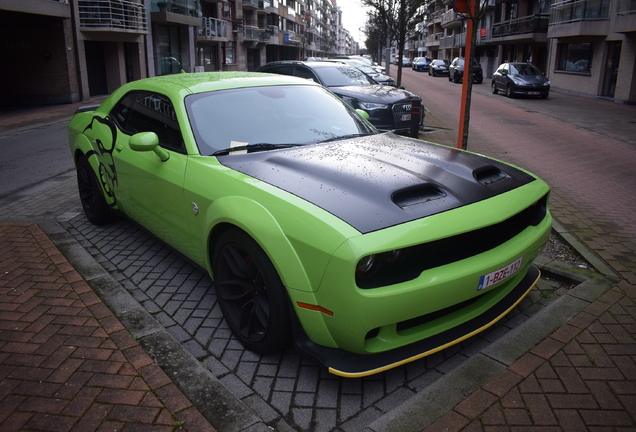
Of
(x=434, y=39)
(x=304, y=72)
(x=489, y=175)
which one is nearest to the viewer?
(x=489, y=175)

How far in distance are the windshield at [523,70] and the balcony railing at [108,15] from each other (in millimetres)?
18672

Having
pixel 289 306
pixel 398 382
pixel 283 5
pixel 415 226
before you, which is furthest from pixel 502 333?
pixel 283 5

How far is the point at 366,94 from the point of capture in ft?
32.2

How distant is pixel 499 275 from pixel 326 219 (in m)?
1.06

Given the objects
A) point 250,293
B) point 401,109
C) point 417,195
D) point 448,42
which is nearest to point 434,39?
point 448,42

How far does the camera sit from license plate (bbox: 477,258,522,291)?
2.67 metres

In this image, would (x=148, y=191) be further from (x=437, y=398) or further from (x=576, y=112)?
(x=576, y=112)

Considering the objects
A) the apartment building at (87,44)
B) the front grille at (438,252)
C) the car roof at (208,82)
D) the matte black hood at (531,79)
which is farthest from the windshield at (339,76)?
the matte black hood at (531,79)

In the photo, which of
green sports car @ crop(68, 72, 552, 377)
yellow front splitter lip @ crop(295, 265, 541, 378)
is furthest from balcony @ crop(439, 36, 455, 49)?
yellow front splitter lip @ crop(295, 265, 541, 378)

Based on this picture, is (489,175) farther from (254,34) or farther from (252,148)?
(254,34)

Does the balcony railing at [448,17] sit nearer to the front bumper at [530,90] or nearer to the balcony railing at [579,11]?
the balcony railing at [579,11]

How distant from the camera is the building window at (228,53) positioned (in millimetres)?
46700

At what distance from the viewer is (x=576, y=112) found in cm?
1747

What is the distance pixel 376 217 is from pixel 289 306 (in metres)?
0.67
